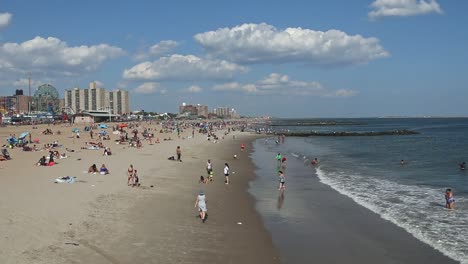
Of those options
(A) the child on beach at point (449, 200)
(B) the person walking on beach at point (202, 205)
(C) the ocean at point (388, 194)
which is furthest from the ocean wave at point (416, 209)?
(B) the person walking on beach at point (202, 205)

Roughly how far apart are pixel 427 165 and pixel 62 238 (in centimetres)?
3095

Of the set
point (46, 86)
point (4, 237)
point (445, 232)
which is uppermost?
point (46, 86)

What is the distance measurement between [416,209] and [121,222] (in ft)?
37.3

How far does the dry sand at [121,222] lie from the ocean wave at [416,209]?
191 inches

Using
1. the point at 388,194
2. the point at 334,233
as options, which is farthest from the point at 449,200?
the point at 334,233

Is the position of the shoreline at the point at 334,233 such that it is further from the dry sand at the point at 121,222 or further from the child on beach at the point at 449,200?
the child on beach at the point at 449,200

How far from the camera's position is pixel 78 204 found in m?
14.3

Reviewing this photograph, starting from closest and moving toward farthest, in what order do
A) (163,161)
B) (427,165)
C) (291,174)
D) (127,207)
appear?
1. (127,207)
2. (291,174)
3. (163,161)
4. (427,165)

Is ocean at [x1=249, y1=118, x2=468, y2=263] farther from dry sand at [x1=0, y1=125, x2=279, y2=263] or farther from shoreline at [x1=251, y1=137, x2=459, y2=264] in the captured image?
dry sand at [x1=0, y1=125, x2=279, y2=263]

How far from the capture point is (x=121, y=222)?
12.6 meters

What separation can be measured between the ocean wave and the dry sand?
4.85 m

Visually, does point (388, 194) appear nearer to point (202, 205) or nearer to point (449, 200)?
point (449, 200)

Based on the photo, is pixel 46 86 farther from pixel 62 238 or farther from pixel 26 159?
pixel 62 238

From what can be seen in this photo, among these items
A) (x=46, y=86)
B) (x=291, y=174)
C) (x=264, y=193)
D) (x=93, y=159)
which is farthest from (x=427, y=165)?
(x=46, y=86)
